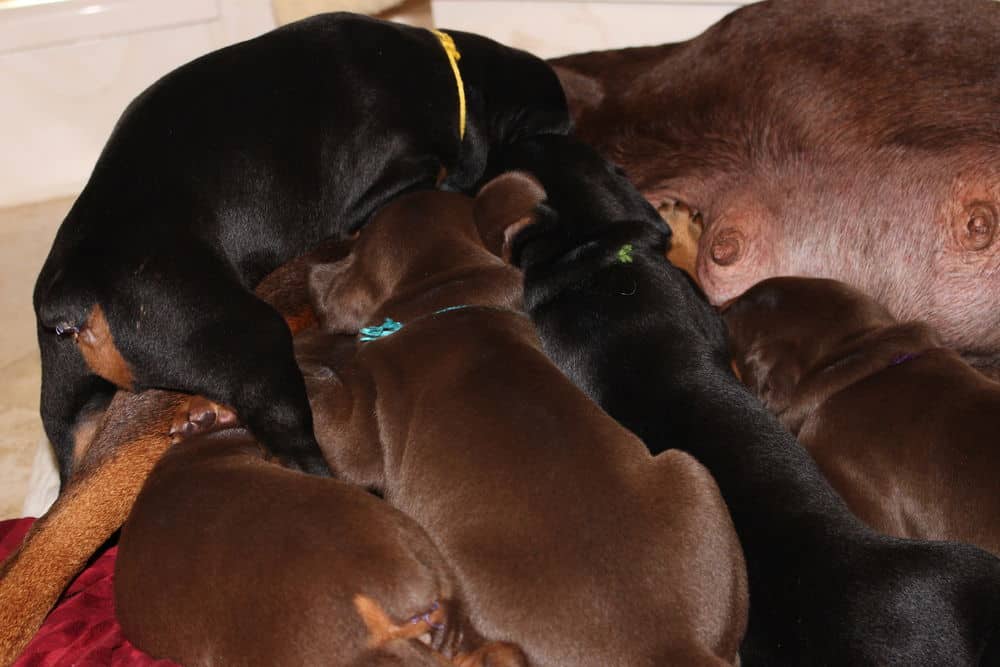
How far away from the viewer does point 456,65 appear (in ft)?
10.0

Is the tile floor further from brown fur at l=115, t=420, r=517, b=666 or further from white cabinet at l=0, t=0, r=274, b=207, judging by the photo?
brown fur at l=115, t=420, r=517, b=666

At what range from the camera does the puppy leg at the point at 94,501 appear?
252cm

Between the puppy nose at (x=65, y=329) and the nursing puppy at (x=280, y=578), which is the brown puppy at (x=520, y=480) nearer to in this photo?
the nursing puppy at (x=280, y=578)

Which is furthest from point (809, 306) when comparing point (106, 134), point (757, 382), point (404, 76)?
point (106, 134)

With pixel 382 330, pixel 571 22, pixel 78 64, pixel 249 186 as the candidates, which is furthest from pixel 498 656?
pixel 78 64

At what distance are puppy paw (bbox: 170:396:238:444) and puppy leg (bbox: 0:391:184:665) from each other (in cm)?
14

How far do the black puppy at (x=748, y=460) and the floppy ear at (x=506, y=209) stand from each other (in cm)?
4

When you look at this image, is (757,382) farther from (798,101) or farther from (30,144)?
(30,144)

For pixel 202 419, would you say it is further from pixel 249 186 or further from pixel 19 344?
pixel 19 344

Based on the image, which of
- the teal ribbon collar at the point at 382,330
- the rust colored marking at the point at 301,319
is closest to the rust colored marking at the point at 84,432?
the rust colored marking at the point at 301,319

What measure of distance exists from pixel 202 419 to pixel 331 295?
1.38 ft

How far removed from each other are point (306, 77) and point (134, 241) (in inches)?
25.3

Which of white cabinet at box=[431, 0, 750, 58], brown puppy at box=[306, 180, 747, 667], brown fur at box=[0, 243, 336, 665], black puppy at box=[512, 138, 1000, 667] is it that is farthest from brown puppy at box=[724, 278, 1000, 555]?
white cabinet at box=[431, 0, 750, 58]

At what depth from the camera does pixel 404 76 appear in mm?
2914
